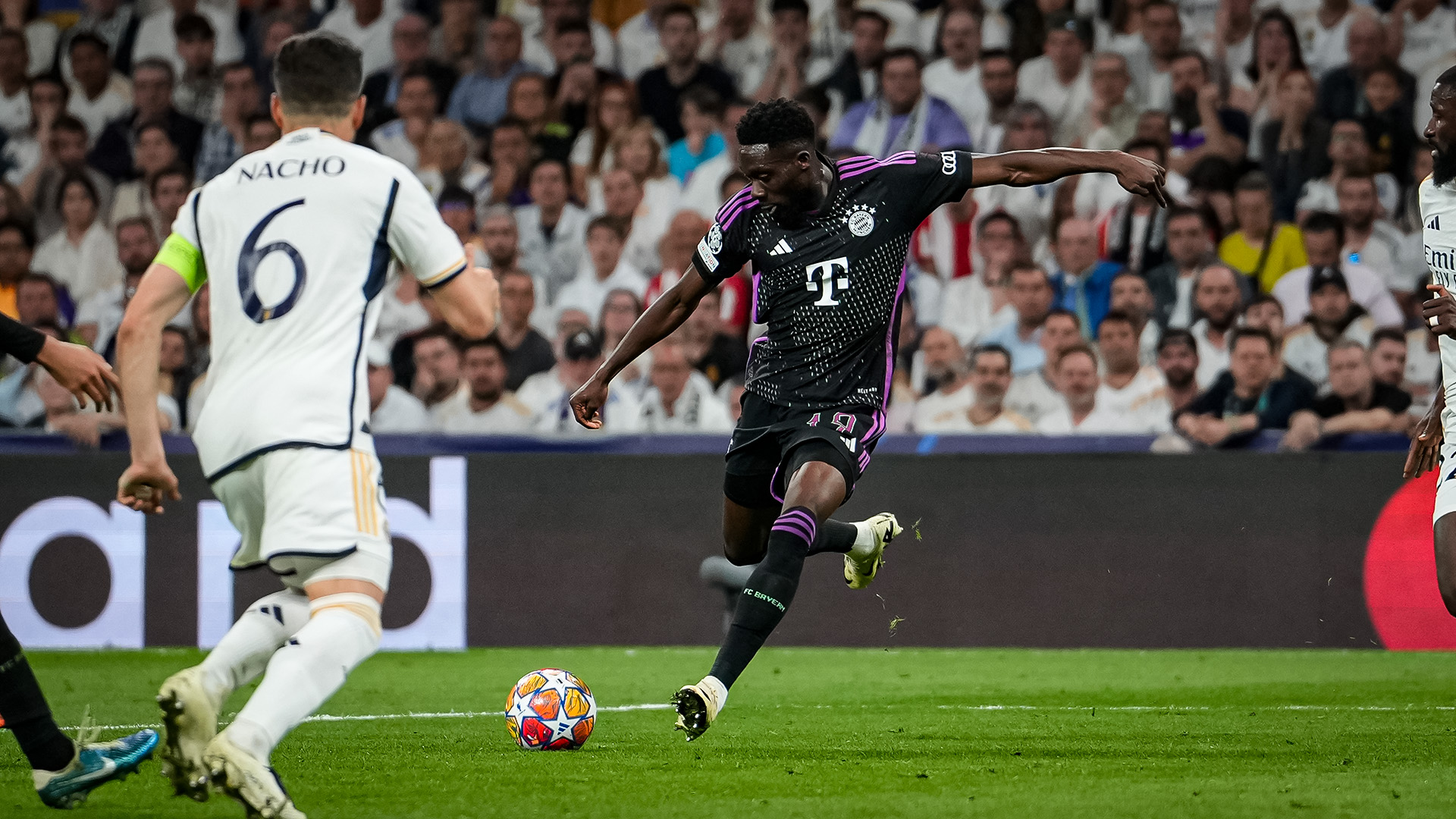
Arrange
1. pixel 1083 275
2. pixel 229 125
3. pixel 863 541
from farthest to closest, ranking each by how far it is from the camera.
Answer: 1. pixel 229 125
2. pixel 1083 275
3. pixel 863 541

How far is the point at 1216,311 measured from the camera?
35.1 ft

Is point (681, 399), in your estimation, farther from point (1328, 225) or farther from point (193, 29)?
point (193, 29)

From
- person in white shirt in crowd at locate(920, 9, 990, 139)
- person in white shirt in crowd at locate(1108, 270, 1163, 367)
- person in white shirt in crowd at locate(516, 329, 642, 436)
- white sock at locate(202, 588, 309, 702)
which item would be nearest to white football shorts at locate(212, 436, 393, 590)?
white sock at locate(202, 588, 309, 702)

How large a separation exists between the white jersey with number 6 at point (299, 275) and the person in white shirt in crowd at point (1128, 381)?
283 inches

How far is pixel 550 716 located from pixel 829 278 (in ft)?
6.38

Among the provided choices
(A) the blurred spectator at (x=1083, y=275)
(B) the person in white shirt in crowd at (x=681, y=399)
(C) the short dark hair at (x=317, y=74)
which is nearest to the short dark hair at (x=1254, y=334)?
(A) the blurred spectator at (x=1083, y=275)

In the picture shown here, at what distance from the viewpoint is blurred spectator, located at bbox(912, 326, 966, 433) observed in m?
10.8

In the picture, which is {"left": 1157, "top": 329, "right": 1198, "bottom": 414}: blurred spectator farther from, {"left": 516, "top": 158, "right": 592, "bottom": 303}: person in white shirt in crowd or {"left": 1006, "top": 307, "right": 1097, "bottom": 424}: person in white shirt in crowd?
{"left": 516, "top": 158, "right": 592, "bottom": 303}: person in white shirt in crowd

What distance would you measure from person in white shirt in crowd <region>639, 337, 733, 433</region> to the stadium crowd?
0.02 meters

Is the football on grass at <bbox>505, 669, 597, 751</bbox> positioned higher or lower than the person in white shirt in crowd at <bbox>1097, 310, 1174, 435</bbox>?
lower

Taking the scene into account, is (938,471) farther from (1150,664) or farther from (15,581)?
(15,581)

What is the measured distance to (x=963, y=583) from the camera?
10211 millimetres

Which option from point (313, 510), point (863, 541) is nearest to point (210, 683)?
point (313, 510)

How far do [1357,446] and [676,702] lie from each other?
623cm
